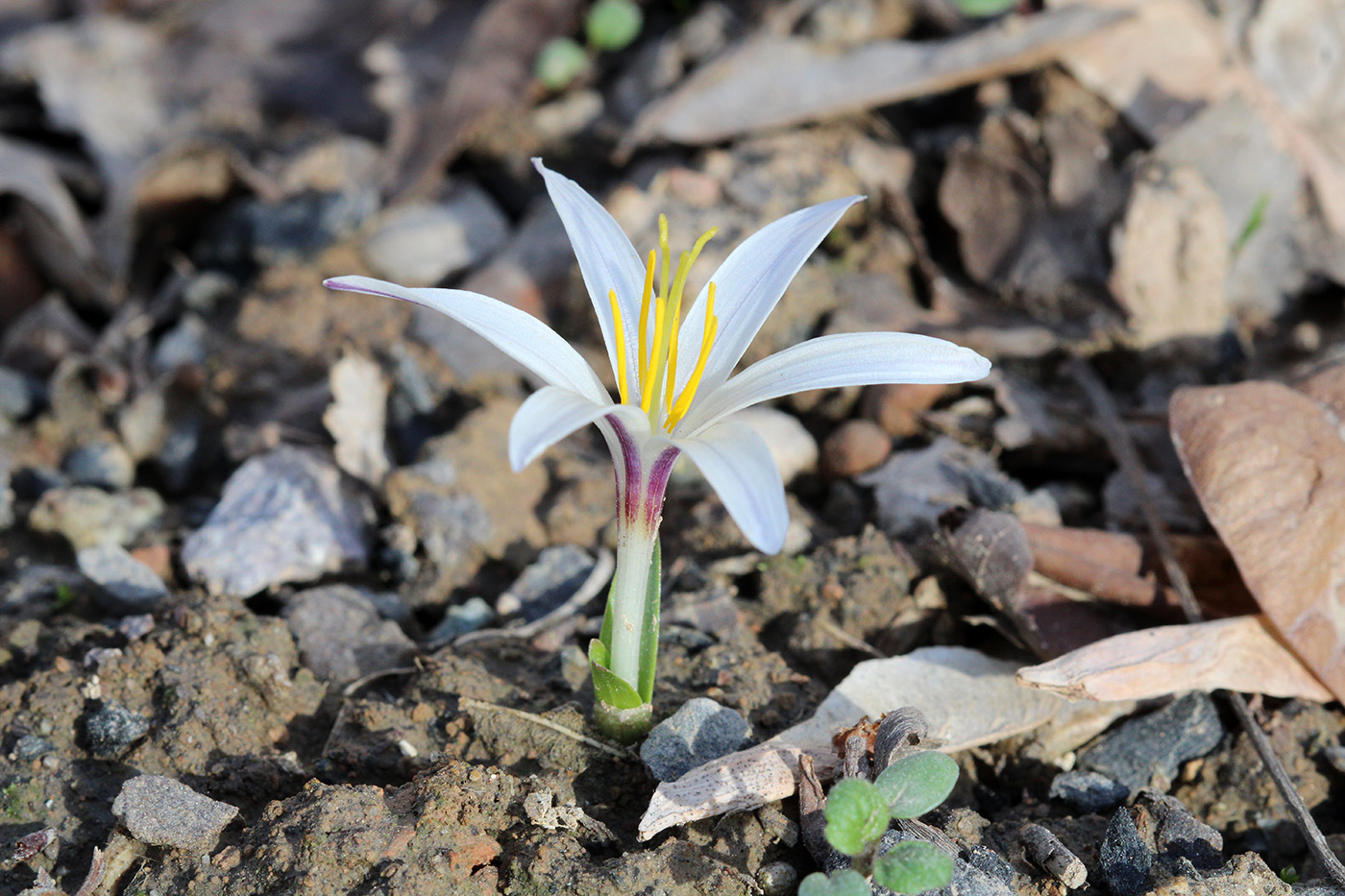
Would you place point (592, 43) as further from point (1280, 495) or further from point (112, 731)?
point (112, 731)

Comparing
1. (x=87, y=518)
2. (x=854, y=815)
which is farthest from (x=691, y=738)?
(x=87, y=518)

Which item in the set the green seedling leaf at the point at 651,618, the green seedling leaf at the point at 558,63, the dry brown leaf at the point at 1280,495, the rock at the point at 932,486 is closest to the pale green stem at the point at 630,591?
the green seedling leaf at the point at 651,618

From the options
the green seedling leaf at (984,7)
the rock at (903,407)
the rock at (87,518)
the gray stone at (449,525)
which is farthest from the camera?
the green seedling leaf at (984,7)

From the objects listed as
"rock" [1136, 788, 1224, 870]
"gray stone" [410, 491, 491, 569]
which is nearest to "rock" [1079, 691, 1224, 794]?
"rock" [1136, 788, 1224, 870]

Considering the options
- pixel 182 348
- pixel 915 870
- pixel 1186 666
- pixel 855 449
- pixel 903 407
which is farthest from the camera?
pixel 182 348

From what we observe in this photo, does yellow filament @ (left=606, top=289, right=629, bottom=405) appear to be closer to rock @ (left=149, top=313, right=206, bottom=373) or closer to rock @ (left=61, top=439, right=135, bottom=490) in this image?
A: rock @ (left=61, top=439, right=135, bottom=490)

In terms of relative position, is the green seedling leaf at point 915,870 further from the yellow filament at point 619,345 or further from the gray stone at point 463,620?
the gray stone at point 463,620

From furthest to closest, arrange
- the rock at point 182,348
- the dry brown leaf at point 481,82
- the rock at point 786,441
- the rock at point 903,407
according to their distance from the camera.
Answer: the dry brown leaf at point 481,82
the rock at point 182,348
the rock at point 903,407
the rock at point 786,441
